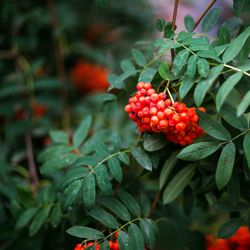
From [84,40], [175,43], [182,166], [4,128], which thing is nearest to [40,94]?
[4,128]

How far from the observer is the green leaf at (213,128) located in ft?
3.03

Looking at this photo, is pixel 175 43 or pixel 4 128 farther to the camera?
pixel 4 128

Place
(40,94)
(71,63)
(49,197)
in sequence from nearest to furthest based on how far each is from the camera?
1. (49,197)
2. (40,94)
3. (71,63)

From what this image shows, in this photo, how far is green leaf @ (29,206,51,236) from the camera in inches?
45.8

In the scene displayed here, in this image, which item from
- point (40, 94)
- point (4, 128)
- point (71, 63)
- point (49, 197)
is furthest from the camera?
point (71, 63)

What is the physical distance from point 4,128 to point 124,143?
79 cm

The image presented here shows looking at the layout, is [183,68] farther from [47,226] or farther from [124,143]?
[47,226]

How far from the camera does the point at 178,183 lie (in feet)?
3.61

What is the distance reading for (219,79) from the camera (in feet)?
3.30

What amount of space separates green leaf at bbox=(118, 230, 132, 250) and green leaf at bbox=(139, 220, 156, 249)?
0.19ft

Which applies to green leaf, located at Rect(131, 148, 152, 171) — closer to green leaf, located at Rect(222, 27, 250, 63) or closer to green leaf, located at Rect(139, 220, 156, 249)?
green leaf, located at Rect(139, 220, 156, 249)

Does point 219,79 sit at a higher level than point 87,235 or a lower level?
higher

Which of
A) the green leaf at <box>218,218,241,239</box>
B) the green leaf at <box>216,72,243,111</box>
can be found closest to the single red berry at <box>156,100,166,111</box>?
the green leaf at <box>216,72,243,111</box>

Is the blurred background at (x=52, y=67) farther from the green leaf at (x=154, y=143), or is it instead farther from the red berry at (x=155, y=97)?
the red berry at (x=155, y=97)
